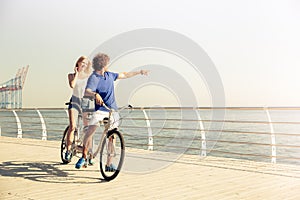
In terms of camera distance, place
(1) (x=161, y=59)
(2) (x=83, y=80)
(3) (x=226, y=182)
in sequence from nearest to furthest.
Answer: (3) (x=226, y=182) → (2) (x=83, y=80) → (1) (x=161, y=59)

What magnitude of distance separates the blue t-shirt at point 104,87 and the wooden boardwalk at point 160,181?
83 cm

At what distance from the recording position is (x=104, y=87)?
4.29 m

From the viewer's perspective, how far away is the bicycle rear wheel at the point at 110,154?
420 cm

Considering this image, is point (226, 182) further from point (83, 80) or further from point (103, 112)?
point (83, 80)

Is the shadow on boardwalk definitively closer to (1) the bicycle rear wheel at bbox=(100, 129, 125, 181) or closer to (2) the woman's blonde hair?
(1) the bicycle rear wheel at bbox=(100, 129, 125, 181)

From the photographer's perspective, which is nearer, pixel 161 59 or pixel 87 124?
Answer: pixel 87 124

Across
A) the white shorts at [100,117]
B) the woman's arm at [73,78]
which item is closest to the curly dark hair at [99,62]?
the woman's arm at [73,78]

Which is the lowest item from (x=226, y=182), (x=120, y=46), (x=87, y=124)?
(x=226, y=182)

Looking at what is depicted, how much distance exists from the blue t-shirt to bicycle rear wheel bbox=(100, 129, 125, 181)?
30 cm

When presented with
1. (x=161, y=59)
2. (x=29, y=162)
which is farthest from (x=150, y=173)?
(x=161, y=59)

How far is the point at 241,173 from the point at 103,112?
180 cm

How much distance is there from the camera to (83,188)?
382cm

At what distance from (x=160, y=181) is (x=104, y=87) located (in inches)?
45.9

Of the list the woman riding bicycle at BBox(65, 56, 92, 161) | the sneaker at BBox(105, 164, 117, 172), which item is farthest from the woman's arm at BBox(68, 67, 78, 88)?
the sneaker at BBox(105, 164, 117, 172)
